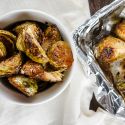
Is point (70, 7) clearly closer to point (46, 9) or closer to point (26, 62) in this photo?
point (46, 9)

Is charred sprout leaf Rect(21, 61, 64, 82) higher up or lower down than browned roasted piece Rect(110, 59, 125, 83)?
higher up

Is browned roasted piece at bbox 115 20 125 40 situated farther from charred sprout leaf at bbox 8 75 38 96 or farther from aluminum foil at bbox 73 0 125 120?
charred sprout leaf at bbox 8 75 38 96

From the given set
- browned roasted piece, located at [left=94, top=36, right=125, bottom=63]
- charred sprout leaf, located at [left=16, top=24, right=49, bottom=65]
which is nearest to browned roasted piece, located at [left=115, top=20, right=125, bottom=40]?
browned roasted piece, located at [left=94, top=36, right=125, bottom=63]

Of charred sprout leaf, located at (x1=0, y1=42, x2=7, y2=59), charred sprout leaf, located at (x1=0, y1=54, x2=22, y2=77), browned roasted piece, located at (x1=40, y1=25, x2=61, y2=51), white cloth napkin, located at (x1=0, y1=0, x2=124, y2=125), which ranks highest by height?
charred sprout leaf, located at (x1=0, y1=42, x2=7, y2=59)

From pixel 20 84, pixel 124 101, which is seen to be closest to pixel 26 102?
pixel 20 84

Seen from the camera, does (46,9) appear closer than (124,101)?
No

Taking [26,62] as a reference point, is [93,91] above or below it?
below
